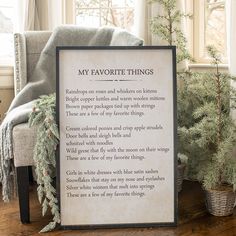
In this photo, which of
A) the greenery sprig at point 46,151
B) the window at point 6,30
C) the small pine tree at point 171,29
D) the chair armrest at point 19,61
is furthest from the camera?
the window at point 6,30

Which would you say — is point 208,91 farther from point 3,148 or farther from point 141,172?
point 3,148

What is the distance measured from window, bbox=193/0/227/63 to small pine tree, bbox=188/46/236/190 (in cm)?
77

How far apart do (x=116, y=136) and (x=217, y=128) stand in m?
0.53

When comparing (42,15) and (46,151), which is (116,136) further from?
(42,15)

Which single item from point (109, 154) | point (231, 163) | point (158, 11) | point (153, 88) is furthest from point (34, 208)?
point (158, 11)

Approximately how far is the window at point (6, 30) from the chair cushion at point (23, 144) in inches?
45.8

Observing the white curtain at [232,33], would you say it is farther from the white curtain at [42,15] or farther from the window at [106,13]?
the white curtain at [42,15]

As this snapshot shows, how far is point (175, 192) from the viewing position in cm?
179

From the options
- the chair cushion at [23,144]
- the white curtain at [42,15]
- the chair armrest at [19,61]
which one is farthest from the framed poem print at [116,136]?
the white curtain at [42,15]

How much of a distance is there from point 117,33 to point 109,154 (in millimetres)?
853

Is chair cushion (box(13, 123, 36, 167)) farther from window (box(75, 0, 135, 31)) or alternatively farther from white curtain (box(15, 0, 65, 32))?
window (box(75, 0, 135, 31))

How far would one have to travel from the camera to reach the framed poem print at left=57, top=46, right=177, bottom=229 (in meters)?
1.77

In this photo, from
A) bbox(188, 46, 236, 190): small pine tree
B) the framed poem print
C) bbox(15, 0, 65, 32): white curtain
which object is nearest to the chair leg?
the framed poem print

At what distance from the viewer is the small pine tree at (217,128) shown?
1885 mm
